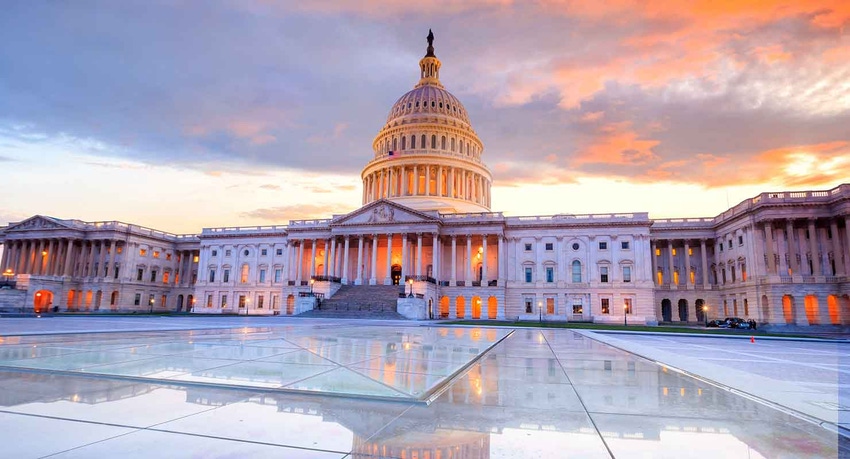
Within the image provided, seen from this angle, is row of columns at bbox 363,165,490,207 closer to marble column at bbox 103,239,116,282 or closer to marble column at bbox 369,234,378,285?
marble column at bbox 369,234,378,285

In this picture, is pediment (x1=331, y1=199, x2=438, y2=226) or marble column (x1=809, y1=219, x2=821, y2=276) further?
pediment (x1=331, y1=199, x2=438, y2=226)

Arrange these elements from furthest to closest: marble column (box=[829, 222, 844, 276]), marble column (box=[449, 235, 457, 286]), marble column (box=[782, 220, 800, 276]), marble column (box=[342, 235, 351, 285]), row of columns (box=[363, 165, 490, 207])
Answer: row of columns (box=[363, 165, 490, 207])
marble column (box=[342, 235, 351, 285])
marble column (box=[449, 235, 457, 286])
marble column (box=[782, 220, 800, 276])
marble column (box=[829, 222, 844, 276])

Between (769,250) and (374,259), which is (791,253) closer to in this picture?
(769,250)

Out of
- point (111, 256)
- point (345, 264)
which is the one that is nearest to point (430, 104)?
point (345, 264)

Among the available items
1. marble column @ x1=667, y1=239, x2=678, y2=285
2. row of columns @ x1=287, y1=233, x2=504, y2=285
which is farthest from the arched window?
marble column @ x1=667, y1=239, x2=678, y2=285

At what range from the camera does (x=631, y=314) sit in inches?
2640

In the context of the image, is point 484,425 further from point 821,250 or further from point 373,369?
point 821,250

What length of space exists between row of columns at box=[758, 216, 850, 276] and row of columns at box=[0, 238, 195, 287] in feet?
332

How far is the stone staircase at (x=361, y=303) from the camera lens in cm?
5372

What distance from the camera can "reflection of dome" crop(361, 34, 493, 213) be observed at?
91.5m

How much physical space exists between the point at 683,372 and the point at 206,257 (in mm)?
92467

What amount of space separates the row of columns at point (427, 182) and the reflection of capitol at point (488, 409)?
8288 cm

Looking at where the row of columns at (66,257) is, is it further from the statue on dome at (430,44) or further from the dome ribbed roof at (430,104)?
the statue on dome at (430,44)

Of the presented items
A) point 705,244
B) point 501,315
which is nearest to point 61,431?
point 501,315
